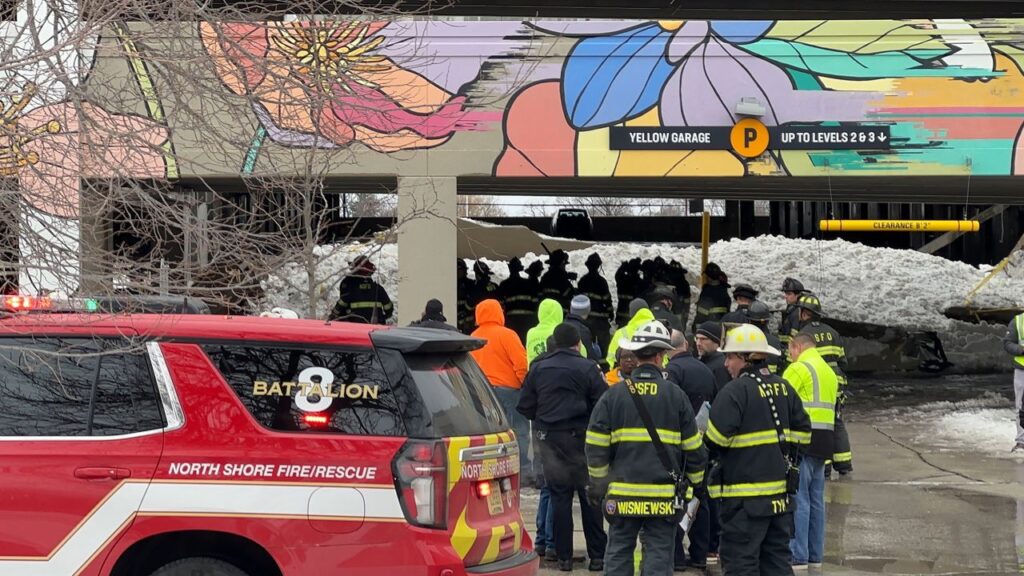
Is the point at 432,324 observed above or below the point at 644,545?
above

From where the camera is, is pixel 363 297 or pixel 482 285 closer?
pixel 363 297

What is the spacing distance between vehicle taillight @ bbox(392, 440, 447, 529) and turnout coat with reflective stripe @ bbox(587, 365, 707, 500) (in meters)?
1.58

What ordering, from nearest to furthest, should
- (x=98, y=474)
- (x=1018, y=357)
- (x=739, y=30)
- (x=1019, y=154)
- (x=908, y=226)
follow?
(x=98, y=474) → (x=1018, y=357) → (x=1019, y=154) → (x=739, y=30) → (x=908, y=226)

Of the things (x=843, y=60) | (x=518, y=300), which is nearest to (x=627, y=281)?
(x=518, y=300)

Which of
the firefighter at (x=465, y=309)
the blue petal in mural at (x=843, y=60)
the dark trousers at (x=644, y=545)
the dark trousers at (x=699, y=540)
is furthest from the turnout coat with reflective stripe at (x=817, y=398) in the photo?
the firefighter at (x=465, y=309)

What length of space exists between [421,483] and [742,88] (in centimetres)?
1055

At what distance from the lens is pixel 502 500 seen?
600cm

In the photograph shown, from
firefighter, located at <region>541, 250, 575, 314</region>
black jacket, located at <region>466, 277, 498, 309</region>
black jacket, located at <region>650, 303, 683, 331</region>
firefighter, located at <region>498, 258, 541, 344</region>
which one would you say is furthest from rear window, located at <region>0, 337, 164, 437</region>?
firefighter, located at <region>498, 258, 541, 344</region>

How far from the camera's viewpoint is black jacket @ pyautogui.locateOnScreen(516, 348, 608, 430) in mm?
8438

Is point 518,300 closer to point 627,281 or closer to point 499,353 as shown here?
point 627,281

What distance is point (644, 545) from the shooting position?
22.5 ft

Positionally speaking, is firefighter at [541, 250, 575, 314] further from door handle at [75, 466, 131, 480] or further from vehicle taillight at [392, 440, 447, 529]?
door handle at [75, 466, 131, 480]

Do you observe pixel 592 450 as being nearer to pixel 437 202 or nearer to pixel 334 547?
pixel 334 547

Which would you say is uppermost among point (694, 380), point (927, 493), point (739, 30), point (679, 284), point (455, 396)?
point (739, 30)
